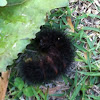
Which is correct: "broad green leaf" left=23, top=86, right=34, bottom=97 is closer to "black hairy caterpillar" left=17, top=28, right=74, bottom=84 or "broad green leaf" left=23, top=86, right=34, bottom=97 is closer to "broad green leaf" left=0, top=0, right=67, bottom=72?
"black hairy caterpillar" left=17, top=28, right=74, bottom=84

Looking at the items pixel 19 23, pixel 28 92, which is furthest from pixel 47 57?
pixel 28 92

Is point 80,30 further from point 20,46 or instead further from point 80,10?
point 20,46

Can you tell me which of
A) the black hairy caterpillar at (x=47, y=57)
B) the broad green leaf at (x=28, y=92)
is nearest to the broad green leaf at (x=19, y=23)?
the black hairy caterpillar at (x=47, y=57)

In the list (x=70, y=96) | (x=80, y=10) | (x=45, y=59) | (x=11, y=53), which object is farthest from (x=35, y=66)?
(x=80, y=10)

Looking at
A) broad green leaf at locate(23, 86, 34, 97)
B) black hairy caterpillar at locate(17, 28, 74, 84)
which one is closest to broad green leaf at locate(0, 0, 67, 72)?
black hairy caterpillar at locate(17, 28, 74, 84)

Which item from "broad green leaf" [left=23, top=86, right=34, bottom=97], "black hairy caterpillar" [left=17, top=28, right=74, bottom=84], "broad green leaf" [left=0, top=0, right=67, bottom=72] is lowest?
"broad green leaf" [left=23, top=86, right=34, bottom=97]
